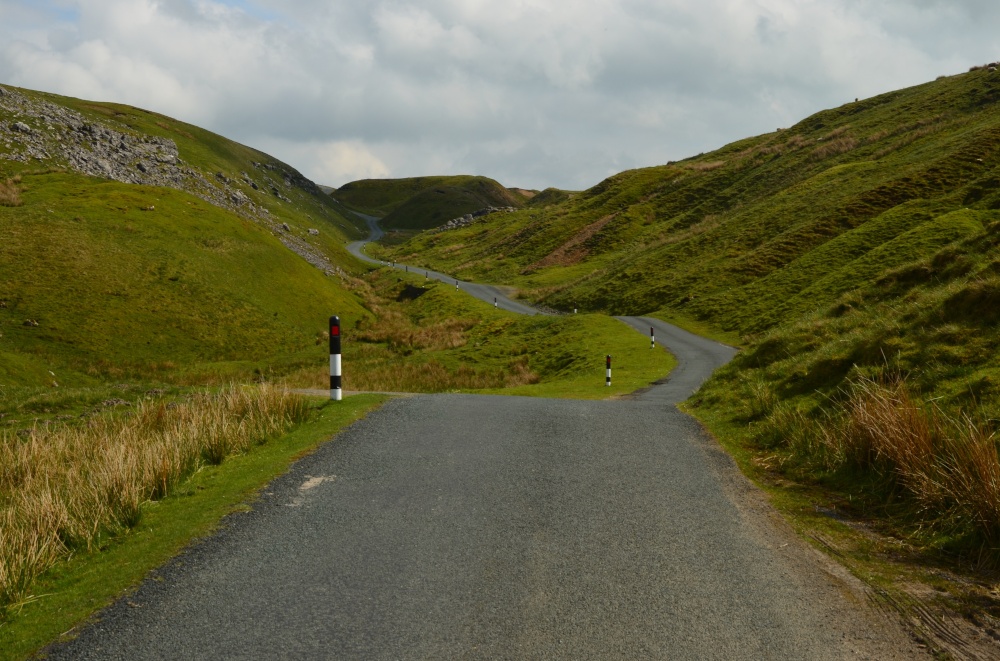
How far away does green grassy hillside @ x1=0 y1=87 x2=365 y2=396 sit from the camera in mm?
36125

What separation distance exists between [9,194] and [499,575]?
57635mm

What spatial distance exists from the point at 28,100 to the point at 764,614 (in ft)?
356

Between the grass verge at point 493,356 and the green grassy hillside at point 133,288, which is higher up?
the green grassy hillside at point 133,288

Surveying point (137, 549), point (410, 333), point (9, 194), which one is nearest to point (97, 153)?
point (9, 194)

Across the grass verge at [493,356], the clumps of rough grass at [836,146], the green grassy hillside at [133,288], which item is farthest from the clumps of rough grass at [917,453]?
the clumps of rough grass at [836,146]

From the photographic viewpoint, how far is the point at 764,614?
530 centimetres

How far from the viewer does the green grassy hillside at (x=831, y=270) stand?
9586 millimetres

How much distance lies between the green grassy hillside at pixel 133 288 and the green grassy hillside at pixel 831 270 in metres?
25.6

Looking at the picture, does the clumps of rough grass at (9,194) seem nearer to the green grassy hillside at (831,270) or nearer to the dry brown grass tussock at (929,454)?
the green grassy hillside at (831,270)

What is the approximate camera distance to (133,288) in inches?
1736

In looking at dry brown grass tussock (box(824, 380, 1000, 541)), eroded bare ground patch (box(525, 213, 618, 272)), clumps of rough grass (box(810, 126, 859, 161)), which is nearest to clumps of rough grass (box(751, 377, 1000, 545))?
dry brown grass tussock (box(824, 380, 1000, 541))

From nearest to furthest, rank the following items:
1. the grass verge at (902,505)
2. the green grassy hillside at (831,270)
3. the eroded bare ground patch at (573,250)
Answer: the grass verge at (902,505) → the green grassy hillside at (831,270) → the eroded bare ground patch at (573,250)

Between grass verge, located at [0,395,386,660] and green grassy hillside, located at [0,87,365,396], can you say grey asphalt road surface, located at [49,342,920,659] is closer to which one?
grass verge, located at [0,395,386,660]

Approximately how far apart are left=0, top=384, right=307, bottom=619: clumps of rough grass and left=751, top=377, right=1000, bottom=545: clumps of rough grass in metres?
9.12
